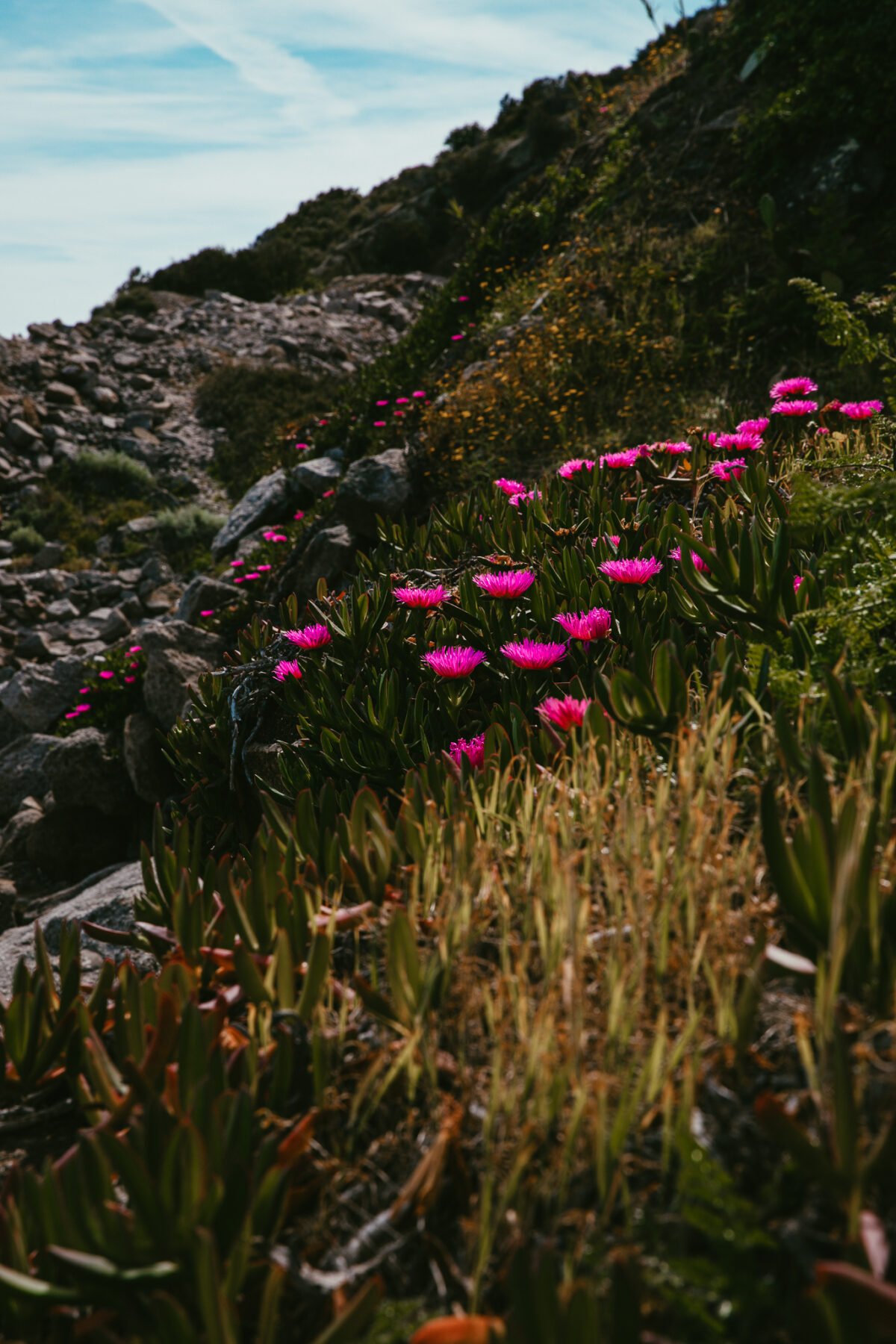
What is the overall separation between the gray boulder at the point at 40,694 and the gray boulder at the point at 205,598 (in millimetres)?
1187

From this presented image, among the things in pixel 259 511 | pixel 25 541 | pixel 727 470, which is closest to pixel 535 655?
pixel 727 470

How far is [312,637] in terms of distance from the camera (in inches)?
106

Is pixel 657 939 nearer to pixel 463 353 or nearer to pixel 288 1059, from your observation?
pixel 288 1059

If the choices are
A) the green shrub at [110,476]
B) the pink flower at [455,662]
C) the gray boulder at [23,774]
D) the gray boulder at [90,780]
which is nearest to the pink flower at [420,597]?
the pink flower at [455,662]

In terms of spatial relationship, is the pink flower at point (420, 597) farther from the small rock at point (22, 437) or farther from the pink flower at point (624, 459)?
the small rock at point (22, 437)

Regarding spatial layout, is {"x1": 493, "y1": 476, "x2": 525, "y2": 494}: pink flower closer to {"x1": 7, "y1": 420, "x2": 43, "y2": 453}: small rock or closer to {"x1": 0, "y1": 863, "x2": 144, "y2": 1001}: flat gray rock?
{"x1": 0, "y1": 863, "x2": 144, "y2": 1001}: flat gray rock

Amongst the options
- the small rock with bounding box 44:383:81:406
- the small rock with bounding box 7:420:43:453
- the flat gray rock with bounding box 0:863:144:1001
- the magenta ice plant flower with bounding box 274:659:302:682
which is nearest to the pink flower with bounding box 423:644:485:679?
the magenta ice plant flower with bounding box 274:659:302:682

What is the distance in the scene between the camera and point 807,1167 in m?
0.87

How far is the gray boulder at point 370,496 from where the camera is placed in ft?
19.4

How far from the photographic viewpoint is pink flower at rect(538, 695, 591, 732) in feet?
6.17

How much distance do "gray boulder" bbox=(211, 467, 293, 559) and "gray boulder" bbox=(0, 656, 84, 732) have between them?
206 cm

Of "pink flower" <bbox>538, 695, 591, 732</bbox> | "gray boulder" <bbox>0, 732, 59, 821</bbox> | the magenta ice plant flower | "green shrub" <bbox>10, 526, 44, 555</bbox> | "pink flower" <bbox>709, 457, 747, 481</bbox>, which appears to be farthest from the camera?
"green shrub" <bbox>10, 526, 44, 555</bbox>

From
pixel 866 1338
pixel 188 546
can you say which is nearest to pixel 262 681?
pixel 866 1338

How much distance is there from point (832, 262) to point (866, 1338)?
→ 684cm
